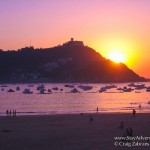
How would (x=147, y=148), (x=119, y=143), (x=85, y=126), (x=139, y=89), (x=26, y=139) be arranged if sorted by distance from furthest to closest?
1. (x=139, y=89)
2. (x=85, y=126)
3. (x=26, y=139)
4. (x=119, y=143)
5. (x=147, y=148)

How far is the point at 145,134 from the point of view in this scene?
34.1 metres

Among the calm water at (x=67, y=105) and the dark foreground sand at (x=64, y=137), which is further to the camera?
the calm water at (x=67, y=105)

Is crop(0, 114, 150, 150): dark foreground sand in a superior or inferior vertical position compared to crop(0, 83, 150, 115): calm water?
inferior

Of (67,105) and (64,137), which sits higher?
(67,105)

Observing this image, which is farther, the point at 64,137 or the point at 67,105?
the point at 67,105

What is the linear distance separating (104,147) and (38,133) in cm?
945

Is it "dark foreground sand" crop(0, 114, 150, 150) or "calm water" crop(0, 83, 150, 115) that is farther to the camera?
"calm water" crop(0, 83, 150, 115)

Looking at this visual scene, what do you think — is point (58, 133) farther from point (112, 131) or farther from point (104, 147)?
point (104, 147)

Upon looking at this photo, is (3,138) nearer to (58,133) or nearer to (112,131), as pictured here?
(58,133)

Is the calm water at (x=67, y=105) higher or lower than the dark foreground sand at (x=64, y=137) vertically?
higher

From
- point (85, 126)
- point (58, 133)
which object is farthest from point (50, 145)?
point (85, 126)

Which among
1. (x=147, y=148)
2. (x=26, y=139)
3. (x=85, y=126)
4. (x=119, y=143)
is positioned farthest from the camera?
(x=85, y=126)

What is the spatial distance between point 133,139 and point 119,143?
1525 millimetres

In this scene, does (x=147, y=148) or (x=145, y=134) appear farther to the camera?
(x=145, y=134)
